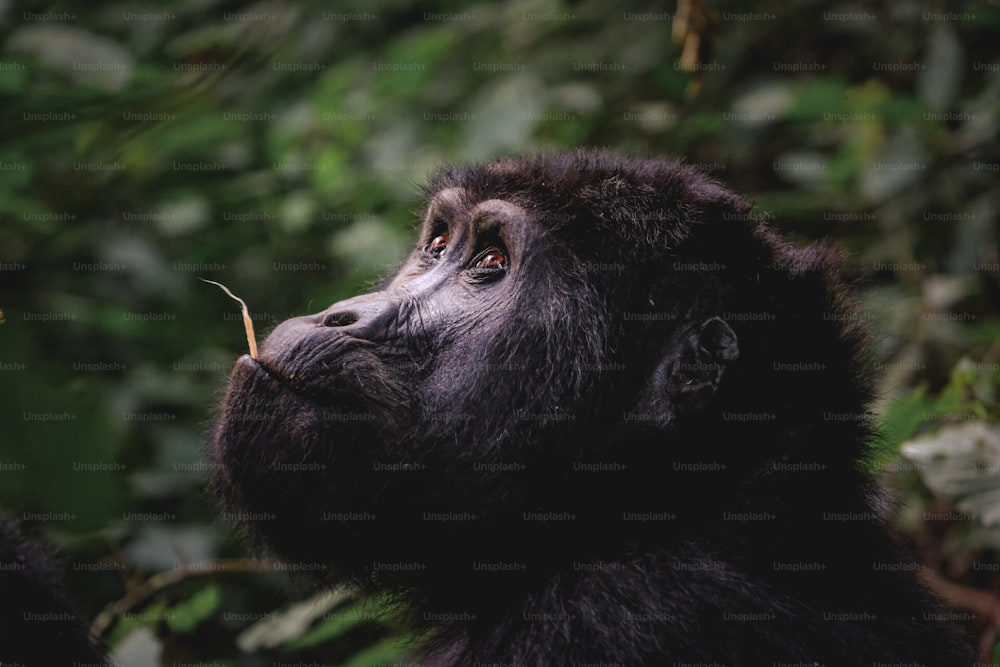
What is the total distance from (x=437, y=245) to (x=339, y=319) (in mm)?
825

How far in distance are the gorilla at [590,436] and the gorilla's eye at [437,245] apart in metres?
0.48

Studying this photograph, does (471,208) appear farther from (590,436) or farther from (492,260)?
(590,436)

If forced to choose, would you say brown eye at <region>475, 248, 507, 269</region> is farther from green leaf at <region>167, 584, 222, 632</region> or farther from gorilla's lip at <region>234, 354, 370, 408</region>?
green leaf at <region>167, 584, 222, 632</region>

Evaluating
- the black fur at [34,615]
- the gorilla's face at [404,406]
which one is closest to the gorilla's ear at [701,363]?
the gorilla's face at [404,406]

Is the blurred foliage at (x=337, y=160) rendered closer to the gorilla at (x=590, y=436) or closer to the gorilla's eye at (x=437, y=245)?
the gorilla's eye at (x=437, y=245)

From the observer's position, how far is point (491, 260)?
3617 millimetres

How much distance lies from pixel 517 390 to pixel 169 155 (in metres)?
4.69

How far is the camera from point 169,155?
23.3 feet

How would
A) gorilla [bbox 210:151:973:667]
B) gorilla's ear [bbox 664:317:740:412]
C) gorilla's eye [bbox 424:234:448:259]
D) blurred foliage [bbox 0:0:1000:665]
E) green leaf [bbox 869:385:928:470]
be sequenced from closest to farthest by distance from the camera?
gorilla [bbox 210:151:973:667] < gorilla's ear [bbox 664:317:740:412] < green leaf [bbox 869:385:928:470] < gorilla's eye [bbox 424:234:448:259] < blurred foliage [bbox 0:0:1000:665]

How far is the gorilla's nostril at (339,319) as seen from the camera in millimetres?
3287

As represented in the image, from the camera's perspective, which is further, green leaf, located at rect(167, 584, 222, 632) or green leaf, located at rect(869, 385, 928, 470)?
green leaf, located at rect(167, 584, 222, 632)

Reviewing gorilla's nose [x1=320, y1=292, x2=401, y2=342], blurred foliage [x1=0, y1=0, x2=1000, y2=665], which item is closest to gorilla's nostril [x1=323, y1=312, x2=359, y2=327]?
gorilla's nose [x1=320, y1=292, x2=401, y2=342]

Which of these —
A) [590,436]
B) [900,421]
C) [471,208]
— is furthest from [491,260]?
[900,421]

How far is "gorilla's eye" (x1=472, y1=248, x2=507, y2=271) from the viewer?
358 centimetres
